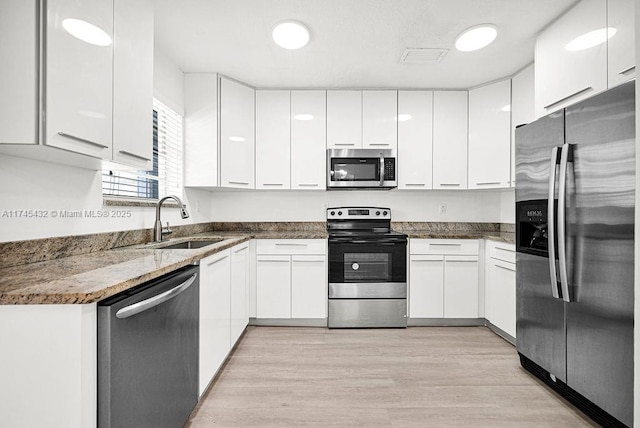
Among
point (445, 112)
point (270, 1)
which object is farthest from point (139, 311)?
point (445, 112)

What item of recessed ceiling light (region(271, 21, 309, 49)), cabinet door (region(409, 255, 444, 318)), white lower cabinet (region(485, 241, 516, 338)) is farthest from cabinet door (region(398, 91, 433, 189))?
recessed ceiling light (region(271, 21, 309, 49))

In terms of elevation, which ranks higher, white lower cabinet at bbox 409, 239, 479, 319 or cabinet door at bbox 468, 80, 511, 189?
cabinet door at bbox 468, 80, 511, 189

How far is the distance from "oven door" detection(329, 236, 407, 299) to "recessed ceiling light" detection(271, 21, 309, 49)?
168cm

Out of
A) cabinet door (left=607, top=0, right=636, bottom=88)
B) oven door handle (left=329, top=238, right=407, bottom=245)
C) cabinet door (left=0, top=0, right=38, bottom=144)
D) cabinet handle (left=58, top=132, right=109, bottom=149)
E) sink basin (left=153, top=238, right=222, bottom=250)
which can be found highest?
cabinet door (left=607, top=0, right=636, bottom=88)

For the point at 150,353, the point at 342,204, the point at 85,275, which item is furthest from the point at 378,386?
the point at 342,204

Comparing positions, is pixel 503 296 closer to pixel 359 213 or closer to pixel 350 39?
pixel 359 213

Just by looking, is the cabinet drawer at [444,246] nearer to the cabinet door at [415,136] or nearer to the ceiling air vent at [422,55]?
the cabinet door at [415,136]

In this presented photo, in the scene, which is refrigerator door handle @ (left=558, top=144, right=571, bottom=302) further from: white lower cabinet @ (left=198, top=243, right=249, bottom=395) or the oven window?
white lower cabinet @ (left=198, top=243, right=249, bottom=395)

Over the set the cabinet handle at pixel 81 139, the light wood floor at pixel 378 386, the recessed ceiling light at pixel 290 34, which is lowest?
the light wood floor at pixel 378 386

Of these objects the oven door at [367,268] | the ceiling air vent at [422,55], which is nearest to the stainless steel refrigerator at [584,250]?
the ceiling air vent at [422,55]

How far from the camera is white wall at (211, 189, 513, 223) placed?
12.4ft

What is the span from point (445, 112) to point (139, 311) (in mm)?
3263

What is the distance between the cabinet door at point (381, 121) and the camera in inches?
135

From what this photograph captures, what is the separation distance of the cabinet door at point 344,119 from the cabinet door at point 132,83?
1.91 metres
